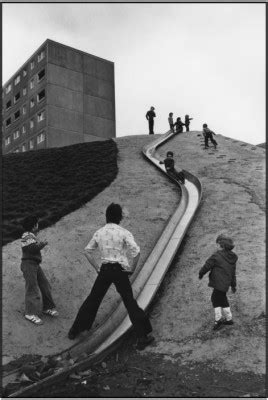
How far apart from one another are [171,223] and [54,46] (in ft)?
156

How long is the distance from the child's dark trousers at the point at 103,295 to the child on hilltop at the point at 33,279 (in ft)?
2.21

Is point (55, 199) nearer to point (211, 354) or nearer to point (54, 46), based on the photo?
point (211, 354)

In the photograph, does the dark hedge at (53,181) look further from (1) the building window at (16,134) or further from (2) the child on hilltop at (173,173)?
(1) the building window at (16,134)

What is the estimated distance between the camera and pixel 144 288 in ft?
26.1

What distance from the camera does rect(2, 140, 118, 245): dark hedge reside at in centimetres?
1189

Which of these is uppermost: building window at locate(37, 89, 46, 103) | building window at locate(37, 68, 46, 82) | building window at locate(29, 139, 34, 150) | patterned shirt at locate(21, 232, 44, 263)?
building window at locate(37, 68, 46, 82)

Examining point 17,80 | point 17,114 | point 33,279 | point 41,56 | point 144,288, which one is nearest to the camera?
point 33,279

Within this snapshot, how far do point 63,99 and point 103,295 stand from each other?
49479 millimetres

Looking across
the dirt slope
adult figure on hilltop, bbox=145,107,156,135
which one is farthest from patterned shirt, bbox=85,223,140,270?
adult figure on hilltop, bbox=145,107,156,135

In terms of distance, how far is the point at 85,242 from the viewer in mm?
9508

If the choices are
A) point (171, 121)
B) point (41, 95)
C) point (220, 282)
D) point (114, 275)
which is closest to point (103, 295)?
point (114, 275)

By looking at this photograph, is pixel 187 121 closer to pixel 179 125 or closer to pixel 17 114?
pixel 179 125

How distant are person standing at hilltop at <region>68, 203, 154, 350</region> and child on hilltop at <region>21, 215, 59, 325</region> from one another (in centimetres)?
66

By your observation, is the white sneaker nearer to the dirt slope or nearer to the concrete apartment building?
the dirt slope
